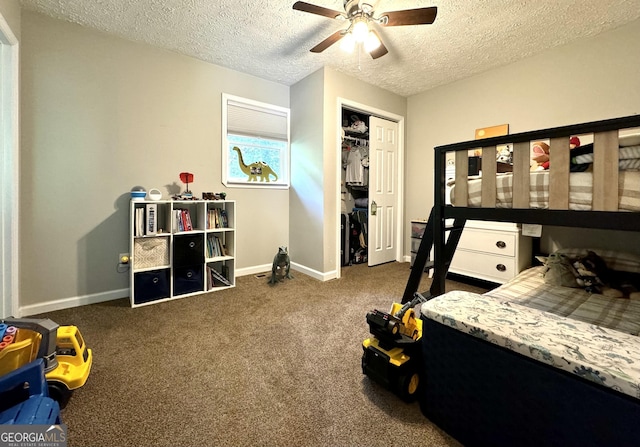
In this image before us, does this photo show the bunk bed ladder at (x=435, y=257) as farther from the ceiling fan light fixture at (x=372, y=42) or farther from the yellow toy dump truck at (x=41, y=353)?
the yellow toy dump truck at (x=41, y=353)

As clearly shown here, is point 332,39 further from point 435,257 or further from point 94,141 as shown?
point 94,141

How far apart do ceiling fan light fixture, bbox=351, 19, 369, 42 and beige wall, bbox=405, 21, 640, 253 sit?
200cm

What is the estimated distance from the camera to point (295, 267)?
3.38 metres

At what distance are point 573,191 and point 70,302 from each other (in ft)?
11.2

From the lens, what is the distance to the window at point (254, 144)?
3.02 m

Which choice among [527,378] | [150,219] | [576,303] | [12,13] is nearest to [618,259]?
[576,303]

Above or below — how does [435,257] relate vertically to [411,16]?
below

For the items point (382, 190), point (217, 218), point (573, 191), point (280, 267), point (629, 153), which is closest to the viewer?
point (629, 153)

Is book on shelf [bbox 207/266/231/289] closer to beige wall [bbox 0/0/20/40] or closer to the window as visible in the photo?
the window

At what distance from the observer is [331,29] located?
2244 mm

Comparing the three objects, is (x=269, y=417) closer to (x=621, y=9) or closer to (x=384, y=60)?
(x=384, y=60)

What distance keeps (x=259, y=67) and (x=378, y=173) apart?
75.2 inches

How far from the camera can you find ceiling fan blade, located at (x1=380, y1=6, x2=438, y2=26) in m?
1.64

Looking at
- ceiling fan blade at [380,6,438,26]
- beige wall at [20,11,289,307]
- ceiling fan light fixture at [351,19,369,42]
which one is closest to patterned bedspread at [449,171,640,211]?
ceiling fan blade at [380,6,438,26]
